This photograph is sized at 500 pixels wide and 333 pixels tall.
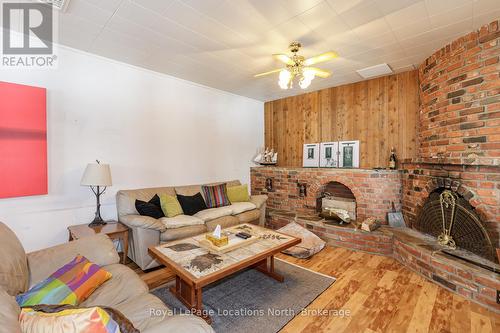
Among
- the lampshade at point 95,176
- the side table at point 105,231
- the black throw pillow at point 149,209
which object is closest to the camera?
the side table at point 105,231

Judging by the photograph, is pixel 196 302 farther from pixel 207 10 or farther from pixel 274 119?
Result: pixel 274 119

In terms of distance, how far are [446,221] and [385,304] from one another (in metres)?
1.38

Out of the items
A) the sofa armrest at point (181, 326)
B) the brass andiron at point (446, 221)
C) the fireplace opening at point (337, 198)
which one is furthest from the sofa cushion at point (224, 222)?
the brass andiron at point (446, 221)

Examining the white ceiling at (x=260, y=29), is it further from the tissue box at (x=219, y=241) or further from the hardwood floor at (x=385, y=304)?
the hardwood floor at (x=385, y=304)

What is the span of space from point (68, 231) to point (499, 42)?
4995mm

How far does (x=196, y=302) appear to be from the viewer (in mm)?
2043

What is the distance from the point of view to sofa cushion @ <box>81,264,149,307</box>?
1.46m

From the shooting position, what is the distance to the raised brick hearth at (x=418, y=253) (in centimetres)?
218

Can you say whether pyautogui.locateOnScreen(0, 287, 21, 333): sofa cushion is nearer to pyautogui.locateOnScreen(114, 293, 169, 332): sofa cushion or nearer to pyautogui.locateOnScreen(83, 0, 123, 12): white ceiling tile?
pyautogui.locateOnScreen(114, 293, 169, 332): sofa cushion

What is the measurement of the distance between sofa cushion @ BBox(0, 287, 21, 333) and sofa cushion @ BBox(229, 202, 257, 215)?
9.46 feet

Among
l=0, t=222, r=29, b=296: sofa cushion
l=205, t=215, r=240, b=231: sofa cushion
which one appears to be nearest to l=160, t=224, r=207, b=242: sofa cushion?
l=205, t=215, r=240, b=231: sofa cushion

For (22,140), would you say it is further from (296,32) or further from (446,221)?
A: (446,221)

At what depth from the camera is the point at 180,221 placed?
2996 mm

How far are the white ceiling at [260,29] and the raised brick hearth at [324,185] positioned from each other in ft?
5.46
